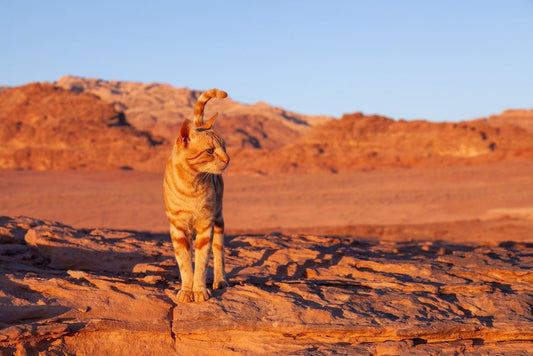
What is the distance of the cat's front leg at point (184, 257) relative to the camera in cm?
506

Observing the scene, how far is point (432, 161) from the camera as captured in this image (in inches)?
1243

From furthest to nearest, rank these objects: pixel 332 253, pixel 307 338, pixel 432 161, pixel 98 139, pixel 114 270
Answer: pixel 98 139 < pixel 432 161 < pixel 332 253 < pixel 114 270 < pixel 307 338

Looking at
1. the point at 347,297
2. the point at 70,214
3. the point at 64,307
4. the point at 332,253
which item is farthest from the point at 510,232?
the point at 70,214

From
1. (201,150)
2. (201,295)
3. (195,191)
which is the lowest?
(201,295)

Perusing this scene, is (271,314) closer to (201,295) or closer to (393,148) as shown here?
(201,295)

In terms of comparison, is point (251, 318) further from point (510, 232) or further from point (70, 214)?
point (70, 214)

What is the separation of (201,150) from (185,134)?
221mm

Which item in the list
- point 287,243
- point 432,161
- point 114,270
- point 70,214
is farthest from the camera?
point 432,161

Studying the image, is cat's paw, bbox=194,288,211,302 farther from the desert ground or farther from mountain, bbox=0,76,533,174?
mountain, bbox=0,76,533,174

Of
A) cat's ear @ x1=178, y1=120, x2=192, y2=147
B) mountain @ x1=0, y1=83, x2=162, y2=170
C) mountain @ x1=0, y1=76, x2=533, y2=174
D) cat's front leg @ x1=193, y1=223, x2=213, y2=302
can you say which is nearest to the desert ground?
cat's front leg @ x1=193, y1=223, x2=213, y2=302

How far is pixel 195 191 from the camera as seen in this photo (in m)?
4.94

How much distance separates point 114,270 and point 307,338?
3.07m

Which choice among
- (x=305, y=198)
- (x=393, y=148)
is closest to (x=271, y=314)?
(x=305, y=198)

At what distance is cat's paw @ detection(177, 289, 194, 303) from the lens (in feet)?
16.6
